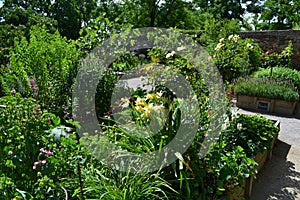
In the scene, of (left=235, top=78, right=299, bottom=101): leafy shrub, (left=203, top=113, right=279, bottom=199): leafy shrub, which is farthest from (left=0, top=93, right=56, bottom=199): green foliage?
(left=235, top=78, right=299, bottom=101): leafy shrub

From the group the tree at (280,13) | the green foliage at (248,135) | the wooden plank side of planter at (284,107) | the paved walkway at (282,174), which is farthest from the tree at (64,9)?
the green foliage at (248,135)

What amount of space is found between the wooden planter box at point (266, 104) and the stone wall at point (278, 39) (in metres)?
4.34

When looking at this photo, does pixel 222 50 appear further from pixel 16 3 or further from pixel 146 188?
pixel 16 3

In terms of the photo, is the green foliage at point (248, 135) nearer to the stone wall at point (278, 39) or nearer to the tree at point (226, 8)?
the stone wall at point (278, 39)

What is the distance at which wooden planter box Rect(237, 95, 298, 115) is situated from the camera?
17.0 feet

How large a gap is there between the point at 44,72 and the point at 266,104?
13.7 feet

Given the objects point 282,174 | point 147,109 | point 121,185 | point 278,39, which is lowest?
point 282,174

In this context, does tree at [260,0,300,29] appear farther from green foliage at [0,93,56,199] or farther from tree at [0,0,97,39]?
green foliage at [0,93,56,199]

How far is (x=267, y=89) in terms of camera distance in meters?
5.27

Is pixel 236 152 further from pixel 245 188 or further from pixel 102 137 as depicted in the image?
pixel 102 137

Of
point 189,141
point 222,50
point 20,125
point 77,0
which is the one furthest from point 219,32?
point 77,0

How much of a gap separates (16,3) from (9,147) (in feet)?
60.6

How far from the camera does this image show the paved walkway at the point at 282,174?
249 cm

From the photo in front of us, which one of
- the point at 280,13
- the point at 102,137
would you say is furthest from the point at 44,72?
the point at 280,13
